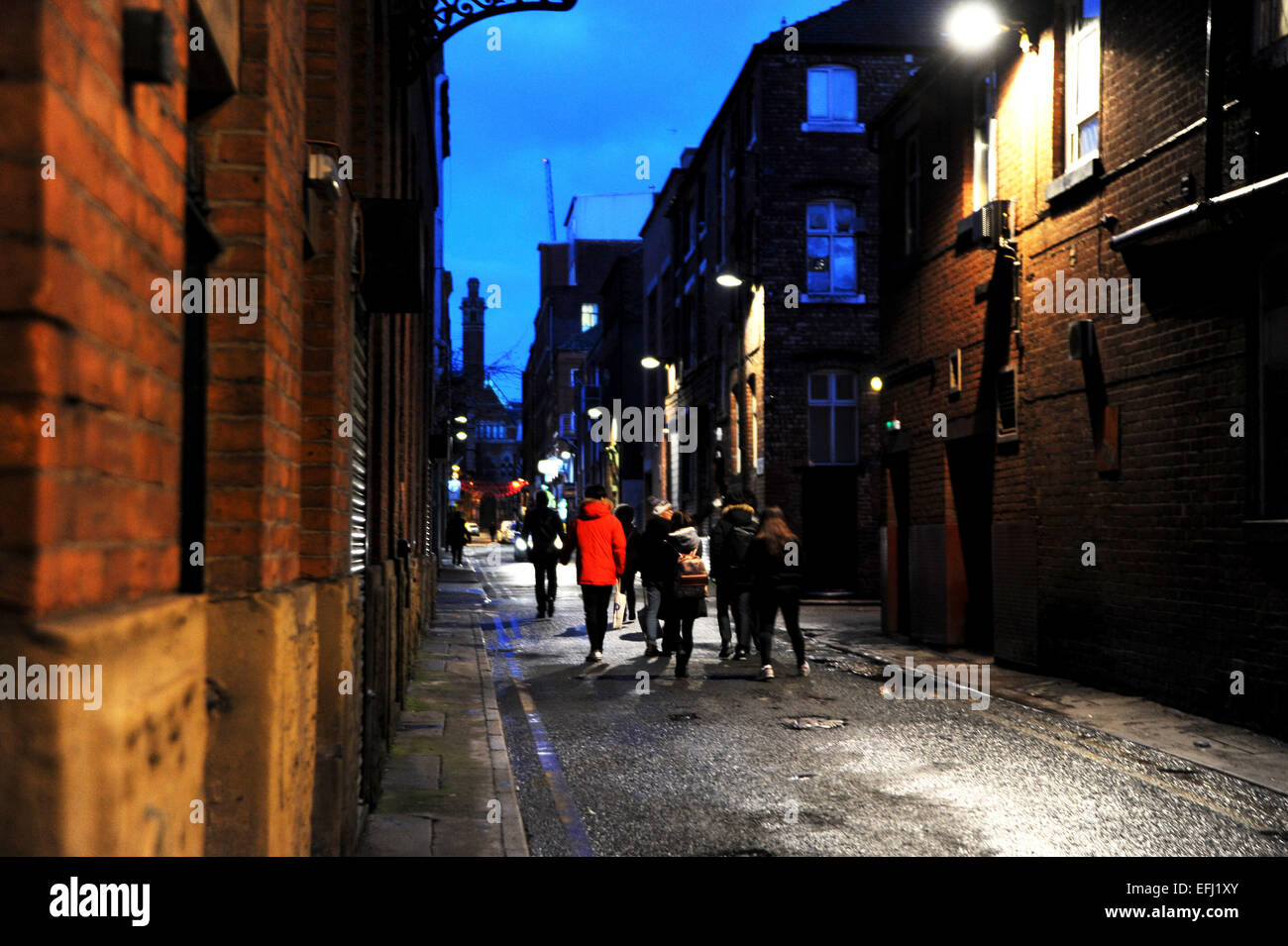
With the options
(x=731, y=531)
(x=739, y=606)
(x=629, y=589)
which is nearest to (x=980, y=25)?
(x=731, y=531)

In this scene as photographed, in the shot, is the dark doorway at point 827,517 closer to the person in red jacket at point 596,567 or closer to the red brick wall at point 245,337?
the person in red jacket at point 596,567

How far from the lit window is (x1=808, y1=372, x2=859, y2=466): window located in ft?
18.8

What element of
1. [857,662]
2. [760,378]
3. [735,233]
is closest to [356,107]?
[857,662]

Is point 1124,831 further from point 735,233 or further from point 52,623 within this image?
point 735,233

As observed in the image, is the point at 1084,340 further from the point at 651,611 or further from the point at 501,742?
the point at 501,742

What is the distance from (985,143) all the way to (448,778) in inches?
437

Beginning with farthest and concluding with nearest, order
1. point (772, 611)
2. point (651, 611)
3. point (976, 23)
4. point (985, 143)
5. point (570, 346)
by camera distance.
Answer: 1. point (570, 346)
2. point (985, 143)
3. point (651, 611)
4. point (976, 23)
5. point (772, 611)

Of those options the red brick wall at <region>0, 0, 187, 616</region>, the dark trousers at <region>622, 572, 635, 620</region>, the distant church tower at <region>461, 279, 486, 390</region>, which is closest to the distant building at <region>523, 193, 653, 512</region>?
the distant church tower at <region>461, 279, 486, 390</region>

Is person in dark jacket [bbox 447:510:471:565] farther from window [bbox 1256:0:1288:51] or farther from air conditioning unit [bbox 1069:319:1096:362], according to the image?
window [bbox 1256:0:1288:51]

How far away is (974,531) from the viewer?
15.6 m

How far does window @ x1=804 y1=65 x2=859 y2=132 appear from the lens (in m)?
27.2

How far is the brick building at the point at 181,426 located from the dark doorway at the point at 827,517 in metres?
20.6

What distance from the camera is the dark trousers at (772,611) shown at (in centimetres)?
1261
